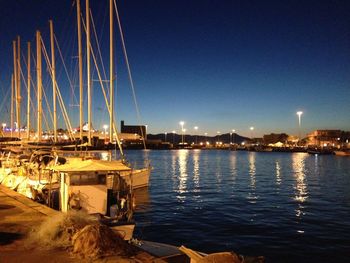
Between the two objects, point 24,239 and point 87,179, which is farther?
point 87,179

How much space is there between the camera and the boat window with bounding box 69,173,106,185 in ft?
55.3

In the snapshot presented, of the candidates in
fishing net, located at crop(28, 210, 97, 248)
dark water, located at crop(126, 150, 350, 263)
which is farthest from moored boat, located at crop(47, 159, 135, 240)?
fishing net, located at crop(28, 210, 97, 248)

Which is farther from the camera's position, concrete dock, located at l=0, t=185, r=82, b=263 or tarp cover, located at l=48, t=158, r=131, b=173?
tarp cover, located at l=48, t=158, r=131, b=173

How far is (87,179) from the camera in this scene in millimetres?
17156

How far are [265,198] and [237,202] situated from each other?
4.07 metres

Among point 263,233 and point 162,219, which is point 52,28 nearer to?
point 162,219

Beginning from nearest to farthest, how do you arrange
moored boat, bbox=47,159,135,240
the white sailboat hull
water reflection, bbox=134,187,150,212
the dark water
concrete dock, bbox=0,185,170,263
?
concrete dock, bbox=0,185,170,263, moored boat, bbox=47,159,135,240, the dark water, water reflection, bbox=134,187,150,212, the white sailboat hull

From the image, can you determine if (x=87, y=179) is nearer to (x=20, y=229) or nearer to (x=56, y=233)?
(x=20, y=229)

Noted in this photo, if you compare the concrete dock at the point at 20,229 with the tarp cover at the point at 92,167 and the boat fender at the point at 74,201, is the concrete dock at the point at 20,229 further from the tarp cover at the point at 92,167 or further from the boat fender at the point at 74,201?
the tarp cover at the point at 92,167

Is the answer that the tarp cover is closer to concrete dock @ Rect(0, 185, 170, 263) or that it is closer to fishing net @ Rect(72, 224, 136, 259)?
concrete dock @ Rect(0, 185, 170, 263)

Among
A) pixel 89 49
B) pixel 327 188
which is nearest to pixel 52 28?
pixel 89 49

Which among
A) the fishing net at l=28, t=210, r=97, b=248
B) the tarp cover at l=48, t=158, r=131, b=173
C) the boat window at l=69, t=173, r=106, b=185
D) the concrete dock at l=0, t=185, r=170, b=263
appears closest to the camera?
the concrete dock at l=0, t=185, r=170, b=263

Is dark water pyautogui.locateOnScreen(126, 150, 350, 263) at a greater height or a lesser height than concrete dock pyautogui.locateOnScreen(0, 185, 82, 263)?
lesser

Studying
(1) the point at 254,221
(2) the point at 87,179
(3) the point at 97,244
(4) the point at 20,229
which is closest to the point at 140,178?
(1) the point at 254,221
